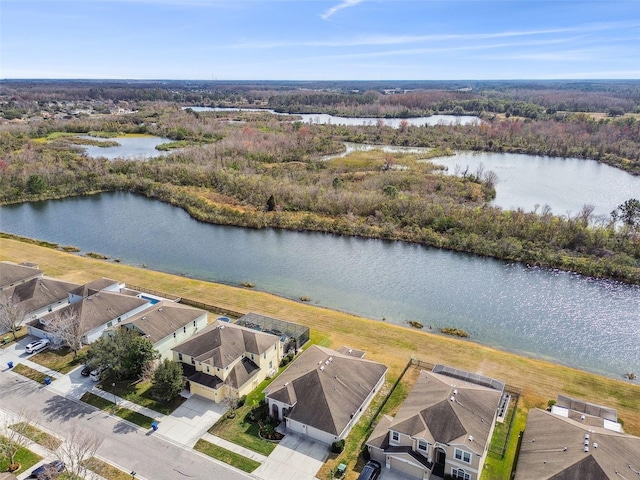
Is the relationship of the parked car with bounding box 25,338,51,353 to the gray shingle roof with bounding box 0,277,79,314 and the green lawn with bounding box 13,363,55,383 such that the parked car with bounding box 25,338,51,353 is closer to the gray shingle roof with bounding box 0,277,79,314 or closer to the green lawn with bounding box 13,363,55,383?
the green lawn with bounding box 13,363,55,383

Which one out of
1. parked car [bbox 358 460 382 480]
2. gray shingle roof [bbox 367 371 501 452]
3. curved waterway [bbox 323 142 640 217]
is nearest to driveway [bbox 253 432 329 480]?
parked car [bbox 358 460 382 480]

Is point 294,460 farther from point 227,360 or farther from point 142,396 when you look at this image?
point 142,396

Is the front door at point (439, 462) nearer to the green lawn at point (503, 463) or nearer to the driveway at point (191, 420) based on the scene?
the green lawn at point (503, 463)

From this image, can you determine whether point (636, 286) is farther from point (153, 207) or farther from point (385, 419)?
point (153, 207)

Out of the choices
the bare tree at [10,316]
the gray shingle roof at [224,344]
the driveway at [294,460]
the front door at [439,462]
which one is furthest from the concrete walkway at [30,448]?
the front door at [439,462]

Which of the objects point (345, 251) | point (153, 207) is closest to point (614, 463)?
point (345, 251)
